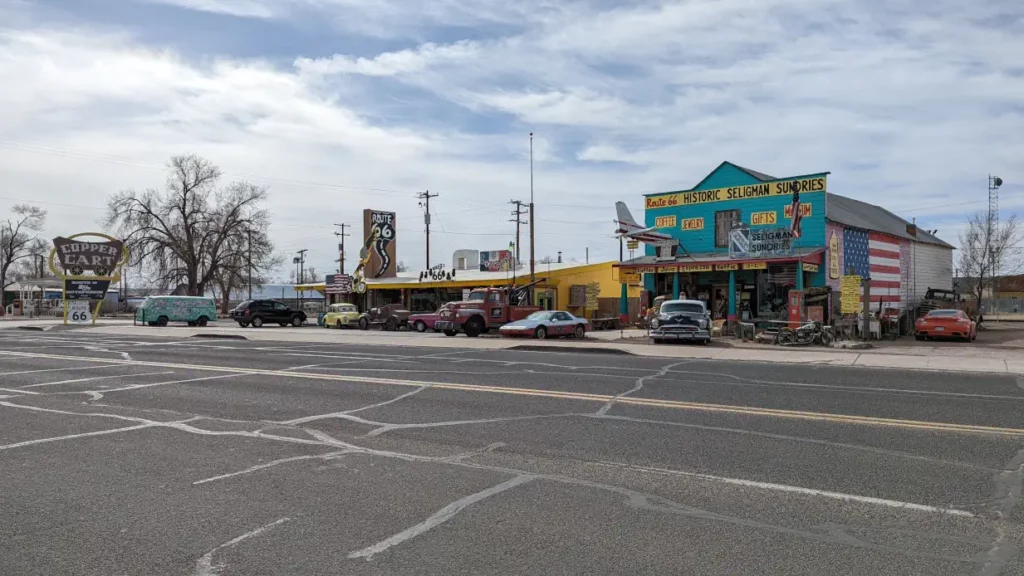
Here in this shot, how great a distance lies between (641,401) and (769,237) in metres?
20.3

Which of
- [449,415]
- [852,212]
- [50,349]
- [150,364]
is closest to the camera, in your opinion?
[449,415]

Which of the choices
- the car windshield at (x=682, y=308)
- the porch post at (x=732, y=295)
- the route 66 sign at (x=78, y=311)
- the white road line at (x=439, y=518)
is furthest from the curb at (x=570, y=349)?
the route 66 sign at (x=78, y=311)

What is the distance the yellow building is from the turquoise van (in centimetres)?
853

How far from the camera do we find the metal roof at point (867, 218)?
31406mm

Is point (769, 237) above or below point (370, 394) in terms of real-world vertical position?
above

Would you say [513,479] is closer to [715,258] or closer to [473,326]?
[473,326]

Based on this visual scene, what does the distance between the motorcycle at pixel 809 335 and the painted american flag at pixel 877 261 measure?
24.9 ft

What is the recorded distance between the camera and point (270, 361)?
17.8 meters

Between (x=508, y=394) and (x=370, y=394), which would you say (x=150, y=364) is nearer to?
(x=370, y=394)

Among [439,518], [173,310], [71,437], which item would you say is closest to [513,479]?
[439,518]

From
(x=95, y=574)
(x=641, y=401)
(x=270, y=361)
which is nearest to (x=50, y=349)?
(x=270, y=361)

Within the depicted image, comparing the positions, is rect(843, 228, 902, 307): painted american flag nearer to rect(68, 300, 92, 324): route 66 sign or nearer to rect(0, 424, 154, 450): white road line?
rect(0, 424, 154, 450): white road line

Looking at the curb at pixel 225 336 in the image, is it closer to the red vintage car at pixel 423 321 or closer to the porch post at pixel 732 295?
the red vintage car at pixel 423 321

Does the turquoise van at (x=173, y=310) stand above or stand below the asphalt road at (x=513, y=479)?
above
